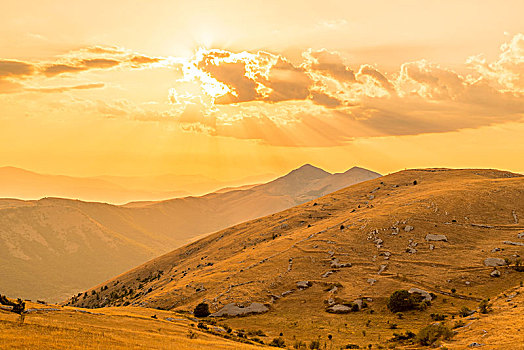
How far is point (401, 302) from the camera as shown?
57.7m

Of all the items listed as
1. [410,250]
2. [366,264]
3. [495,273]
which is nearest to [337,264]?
[366,264]

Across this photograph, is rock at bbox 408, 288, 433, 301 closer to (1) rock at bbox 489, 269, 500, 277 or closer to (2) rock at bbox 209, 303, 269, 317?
(1) rock at bbox 489, 269, 500, 277

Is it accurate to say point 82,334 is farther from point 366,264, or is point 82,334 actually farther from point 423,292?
point 366,264

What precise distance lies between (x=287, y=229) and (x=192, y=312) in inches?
2282

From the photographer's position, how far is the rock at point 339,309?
59.7 m

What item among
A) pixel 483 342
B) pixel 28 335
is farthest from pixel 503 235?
pixel 28 335

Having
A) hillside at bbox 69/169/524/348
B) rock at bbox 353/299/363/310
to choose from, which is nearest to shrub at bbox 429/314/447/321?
hillside at bbox 69/169/524/348

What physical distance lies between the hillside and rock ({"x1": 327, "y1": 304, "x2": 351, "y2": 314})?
0.20 meters

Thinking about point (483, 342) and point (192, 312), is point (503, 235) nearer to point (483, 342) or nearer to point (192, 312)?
point (483, 342)

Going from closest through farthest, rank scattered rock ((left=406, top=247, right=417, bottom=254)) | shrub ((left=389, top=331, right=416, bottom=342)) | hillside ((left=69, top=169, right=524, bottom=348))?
shrub ((left=389, top=331, right=416, bottom=342)) → hillside ((left=69, top=169, right=524, bottom=348)) → scattered rock ((left=406, top=247, right=417, bottom=254))

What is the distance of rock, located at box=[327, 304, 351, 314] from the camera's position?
196 feet

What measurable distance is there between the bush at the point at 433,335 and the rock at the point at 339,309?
1836 cm

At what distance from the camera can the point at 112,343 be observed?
27750mm

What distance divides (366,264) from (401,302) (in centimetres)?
1917
